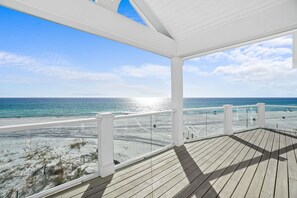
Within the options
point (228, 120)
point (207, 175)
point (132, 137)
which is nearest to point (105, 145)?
point (132, 137)

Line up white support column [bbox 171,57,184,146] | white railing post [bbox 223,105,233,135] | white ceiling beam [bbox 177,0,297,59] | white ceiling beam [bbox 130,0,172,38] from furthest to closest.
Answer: white railing post [bbox 223,105,233,135]
white support column [bbox 171,57,184,146]
white ceiling beam [bbox 130,0,172,38]
white ceiling beam [bbox 177,0,297,59]

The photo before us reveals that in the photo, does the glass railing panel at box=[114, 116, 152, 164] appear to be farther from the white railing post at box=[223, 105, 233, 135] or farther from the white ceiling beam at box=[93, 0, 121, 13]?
the white railing post at box=[223, 105, 233, 135]

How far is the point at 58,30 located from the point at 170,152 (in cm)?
2147

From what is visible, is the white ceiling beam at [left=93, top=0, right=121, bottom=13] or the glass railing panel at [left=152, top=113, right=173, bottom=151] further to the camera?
the glass railing panel at [left=152, top=113, right=173, bottom=151]

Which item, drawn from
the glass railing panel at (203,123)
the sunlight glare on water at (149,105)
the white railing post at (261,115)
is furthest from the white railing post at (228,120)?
the sunlight glare on water at (149,105)

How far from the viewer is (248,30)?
7.81ft

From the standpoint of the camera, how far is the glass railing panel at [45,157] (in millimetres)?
1637

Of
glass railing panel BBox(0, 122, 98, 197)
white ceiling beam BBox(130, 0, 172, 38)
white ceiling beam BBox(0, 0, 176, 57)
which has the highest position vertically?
white ceiling beam BBox(130, 0, 172, 38)

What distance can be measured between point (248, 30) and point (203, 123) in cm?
299

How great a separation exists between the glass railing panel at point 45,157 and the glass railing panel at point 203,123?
2823 mm

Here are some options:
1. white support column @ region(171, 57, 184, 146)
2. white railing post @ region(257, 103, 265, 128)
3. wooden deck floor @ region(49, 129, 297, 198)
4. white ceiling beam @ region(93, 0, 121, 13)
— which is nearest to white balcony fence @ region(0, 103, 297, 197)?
white support column @ region(171, 57, 184, 146)

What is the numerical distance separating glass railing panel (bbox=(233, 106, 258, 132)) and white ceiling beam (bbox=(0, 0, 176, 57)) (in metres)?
3.75

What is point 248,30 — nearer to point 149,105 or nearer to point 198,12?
point 198,12

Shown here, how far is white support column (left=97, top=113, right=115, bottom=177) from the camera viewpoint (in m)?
2.34
